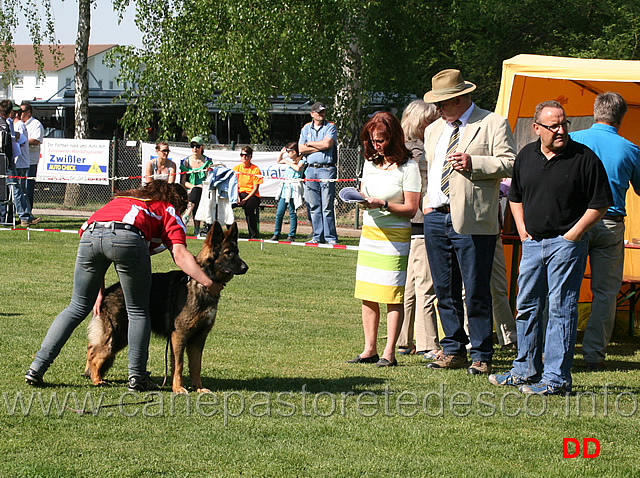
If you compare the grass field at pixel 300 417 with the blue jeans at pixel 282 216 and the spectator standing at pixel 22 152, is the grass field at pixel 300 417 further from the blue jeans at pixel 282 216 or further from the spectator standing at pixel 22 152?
the spectator standing at pixel 22 152

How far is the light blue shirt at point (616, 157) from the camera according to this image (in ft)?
22.3

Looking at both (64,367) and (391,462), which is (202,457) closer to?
(391,462)

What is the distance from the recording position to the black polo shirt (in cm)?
565

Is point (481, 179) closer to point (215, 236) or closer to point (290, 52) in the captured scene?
point (215, 236)

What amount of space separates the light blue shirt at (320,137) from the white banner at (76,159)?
7.95 metres

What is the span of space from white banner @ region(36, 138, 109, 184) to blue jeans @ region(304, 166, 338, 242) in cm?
799

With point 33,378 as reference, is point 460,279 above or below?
above

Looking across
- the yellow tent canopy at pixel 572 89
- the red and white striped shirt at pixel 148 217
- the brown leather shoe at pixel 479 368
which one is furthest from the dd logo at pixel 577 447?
the yellow tent canopy at pixel 572 89

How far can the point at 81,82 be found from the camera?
23531mm

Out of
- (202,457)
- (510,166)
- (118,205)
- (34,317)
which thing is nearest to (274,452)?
(202,457)

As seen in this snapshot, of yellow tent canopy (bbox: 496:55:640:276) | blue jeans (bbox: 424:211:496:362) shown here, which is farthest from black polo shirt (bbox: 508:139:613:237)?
yellow tent canopy (bbox: 496:55:640:276)

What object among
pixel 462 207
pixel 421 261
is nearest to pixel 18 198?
pixel 421 261

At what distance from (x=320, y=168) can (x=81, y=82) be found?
11.3m

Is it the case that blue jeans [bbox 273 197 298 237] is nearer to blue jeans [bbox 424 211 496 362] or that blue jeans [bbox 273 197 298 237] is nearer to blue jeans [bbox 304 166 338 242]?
blue jeans [bbox 304 166 338 242]
